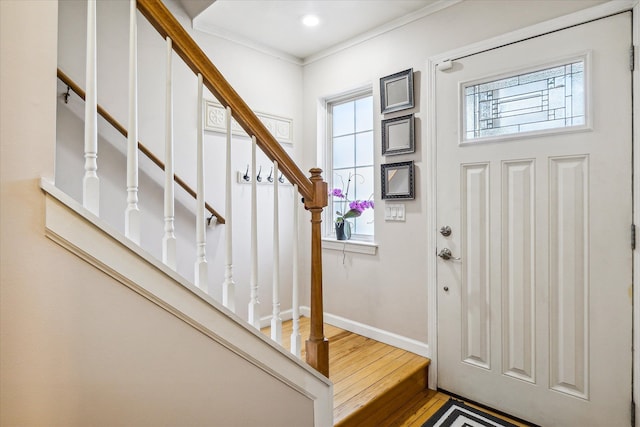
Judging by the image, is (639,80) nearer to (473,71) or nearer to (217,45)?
(473,71)

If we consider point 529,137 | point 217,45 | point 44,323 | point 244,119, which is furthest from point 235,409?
point 217,45

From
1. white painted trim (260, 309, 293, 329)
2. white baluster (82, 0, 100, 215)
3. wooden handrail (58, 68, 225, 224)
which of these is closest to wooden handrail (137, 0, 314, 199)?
white baluster (82, 0, 100, 215)

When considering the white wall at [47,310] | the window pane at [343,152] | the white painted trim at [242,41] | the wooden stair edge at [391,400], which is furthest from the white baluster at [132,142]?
the window pane at [343,152]

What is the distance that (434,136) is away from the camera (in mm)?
2203

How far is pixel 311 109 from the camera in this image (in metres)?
3.04

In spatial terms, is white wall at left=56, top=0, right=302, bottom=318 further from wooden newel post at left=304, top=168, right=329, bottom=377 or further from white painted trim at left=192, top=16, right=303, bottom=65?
wooden newel post at left=304, top=168, right=329, bottom=377

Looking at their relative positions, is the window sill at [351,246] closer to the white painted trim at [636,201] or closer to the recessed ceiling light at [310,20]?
the white painted trim at [636,201]

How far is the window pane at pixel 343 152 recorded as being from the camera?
2875mm

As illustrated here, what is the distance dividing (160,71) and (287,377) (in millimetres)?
2048

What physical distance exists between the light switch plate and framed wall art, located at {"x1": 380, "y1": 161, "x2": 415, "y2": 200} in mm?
62

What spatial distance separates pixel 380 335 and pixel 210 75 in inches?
83.1

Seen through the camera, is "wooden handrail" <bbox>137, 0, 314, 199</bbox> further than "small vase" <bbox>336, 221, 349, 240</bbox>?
No

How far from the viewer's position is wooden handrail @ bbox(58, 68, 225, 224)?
176 cm

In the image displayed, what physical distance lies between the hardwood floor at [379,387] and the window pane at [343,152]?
4.76ft
